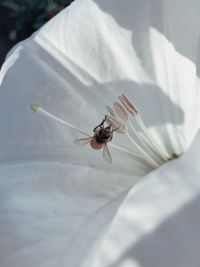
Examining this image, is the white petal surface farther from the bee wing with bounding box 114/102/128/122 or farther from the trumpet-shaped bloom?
the bee wing with bounding box 114/102/128/122

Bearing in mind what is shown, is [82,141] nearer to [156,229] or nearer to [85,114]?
[85,114]

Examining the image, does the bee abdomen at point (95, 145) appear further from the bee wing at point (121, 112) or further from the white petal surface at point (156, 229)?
the white petal surface at point (156, 229)

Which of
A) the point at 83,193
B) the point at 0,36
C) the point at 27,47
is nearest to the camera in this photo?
the point at 83,193

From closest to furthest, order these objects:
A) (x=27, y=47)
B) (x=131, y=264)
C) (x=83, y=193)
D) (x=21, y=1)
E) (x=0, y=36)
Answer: (x=131, y=264)
(x=83, y=193)
(x=27, y=47)
(x=21, y=1)
(x=0, y=36)

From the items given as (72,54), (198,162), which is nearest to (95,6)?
(72,54)

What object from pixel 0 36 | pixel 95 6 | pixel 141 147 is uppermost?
pixel 95 6

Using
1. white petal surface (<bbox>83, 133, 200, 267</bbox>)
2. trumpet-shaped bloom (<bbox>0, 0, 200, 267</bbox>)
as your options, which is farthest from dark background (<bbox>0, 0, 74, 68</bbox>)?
white petal surface (<bbox>83, 133, 200, 267</bbox>)

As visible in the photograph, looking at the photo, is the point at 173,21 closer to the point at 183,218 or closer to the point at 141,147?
the point at 141,147
